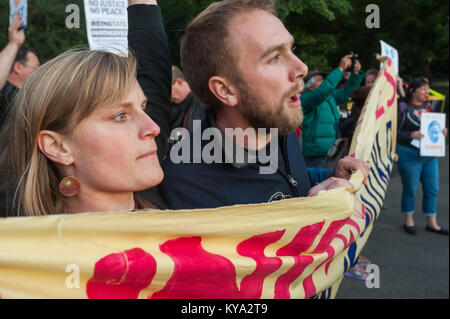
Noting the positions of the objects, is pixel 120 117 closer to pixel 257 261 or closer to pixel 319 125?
pixel 257 261

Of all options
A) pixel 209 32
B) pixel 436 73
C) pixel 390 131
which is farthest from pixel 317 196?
pixel 436 73

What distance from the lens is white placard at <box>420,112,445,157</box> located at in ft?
18.2

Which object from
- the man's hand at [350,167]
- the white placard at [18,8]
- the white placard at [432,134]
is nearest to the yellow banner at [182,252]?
the man's hand at [350,167]

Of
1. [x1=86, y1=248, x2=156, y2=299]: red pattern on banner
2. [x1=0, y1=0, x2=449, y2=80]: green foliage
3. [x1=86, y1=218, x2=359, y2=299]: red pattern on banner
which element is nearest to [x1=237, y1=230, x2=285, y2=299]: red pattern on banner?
[x1=86, y1=218, x2=359, y2=299]: red pattern on banner

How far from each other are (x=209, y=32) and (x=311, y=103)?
3100 millimetres

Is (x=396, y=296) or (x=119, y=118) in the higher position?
(x=119, y=118)

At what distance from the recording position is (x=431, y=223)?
605 cm

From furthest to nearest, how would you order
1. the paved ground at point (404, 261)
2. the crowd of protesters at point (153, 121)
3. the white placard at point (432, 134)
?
1. the white placard at point (432, 134)
2. the paved ground at point (404, 261)
3. the crowd of protesters at point (153, 121)

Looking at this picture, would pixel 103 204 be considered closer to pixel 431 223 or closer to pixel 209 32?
pixel 209 32

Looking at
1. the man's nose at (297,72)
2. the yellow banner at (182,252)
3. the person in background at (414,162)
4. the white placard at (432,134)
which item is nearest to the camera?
the yellow banner at (182,252)

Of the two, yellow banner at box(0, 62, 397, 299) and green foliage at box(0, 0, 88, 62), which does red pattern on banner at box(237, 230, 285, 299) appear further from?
green foliage at box(0, 0, 88, 62)

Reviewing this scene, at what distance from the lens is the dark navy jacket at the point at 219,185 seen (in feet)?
5.42

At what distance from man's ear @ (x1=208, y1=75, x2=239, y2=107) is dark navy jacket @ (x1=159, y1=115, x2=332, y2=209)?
15cm

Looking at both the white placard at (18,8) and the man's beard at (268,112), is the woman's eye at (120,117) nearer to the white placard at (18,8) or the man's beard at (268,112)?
the man's beard at (268,112)
